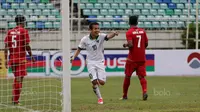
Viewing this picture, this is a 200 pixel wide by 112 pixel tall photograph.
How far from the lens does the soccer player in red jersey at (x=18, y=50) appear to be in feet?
43.3

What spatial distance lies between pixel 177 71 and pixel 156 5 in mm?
7527

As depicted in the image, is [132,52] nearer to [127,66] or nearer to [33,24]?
[127,66]

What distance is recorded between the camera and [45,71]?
21969 millimetres

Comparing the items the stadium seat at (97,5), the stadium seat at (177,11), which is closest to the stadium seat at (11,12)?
the stadium seat at (97,5)

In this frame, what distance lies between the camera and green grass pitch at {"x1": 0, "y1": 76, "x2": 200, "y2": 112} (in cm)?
1166

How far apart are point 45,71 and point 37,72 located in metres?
3.28

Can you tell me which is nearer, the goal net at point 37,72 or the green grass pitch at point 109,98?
the green grass pitch at point 109,98

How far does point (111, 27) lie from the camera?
91.4ft

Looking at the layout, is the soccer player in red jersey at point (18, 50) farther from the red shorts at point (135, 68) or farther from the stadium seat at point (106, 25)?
the stadium seat at point (106, 25)

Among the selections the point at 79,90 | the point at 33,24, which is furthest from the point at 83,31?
the point at 79,90

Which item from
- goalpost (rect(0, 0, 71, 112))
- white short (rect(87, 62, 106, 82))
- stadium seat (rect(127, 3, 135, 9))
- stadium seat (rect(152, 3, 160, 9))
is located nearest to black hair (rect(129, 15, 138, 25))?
white short (rect(87, 62, 106, 82))

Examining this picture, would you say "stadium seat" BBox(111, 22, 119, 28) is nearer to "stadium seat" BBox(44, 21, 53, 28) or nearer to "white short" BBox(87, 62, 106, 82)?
"stadium seat" BBox(44, 21, 53, 28)

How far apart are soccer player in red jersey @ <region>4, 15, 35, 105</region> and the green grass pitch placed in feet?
1.57

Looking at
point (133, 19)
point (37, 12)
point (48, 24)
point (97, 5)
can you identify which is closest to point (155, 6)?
point (97, 5)
